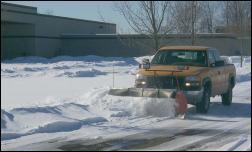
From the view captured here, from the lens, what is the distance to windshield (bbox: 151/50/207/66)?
15.0m

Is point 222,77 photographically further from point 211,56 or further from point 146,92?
point 146,92

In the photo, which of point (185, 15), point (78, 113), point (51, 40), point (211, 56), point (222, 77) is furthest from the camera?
point (51, 40)

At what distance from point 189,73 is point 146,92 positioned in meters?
1.25

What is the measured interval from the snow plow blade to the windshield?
168cm

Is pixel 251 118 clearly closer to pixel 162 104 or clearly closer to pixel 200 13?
pixel 162 104

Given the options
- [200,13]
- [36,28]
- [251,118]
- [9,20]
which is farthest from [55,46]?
[251,118]

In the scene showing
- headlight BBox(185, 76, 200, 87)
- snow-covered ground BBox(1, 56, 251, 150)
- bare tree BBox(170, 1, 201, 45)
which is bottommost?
snow-covered ground BBox(1, 56, 251, 150)

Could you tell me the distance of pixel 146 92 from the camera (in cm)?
1355

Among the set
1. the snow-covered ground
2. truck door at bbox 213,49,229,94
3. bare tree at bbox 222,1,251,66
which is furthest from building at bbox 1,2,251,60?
the snow-covered ground

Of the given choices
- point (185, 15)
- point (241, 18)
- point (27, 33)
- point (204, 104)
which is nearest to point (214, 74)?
point (204, 104)

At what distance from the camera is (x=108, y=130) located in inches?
438

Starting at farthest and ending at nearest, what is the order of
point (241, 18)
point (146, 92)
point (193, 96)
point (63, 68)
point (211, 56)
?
point (63, 68), point (241, 18), point (211, 56), point (193, 96), point (146, 92)

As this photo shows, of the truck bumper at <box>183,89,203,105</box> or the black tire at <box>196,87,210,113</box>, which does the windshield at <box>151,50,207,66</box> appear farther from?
the truck bumper at <box>183,89,203,105</box>

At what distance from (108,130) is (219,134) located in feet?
7.05
